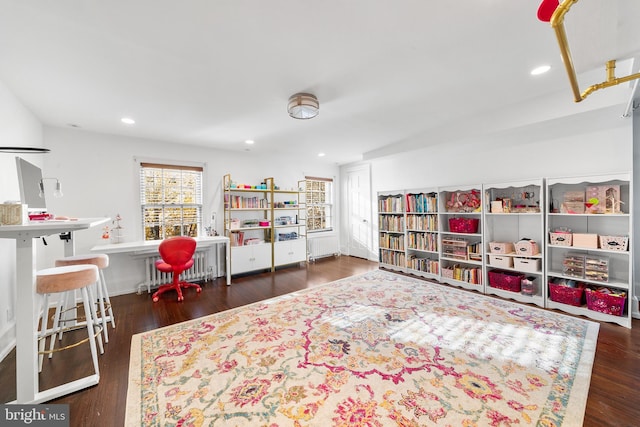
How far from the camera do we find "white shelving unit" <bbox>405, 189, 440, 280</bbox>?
4.17 meters

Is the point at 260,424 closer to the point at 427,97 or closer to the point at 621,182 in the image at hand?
the point at 427,97

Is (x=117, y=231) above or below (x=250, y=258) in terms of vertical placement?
above

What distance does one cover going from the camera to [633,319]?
104 inches

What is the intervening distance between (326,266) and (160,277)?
3008 mm

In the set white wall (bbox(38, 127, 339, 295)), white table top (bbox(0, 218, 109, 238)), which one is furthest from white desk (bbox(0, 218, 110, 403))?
white wall (bbox(38, 127, 339, 295))

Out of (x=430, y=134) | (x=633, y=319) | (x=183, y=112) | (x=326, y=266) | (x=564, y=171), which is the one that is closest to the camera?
(x=633, y=319)

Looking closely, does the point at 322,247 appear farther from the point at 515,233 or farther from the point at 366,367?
the point at 366,367

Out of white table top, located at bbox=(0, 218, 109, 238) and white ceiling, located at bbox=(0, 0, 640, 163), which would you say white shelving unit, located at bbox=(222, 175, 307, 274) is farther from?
white table top, located at bbox=(0, 218, 109, 238)

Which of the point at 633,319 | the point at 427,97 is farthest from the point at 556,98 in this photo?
the point at 633,319

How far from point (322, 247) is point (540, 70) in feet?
15.8

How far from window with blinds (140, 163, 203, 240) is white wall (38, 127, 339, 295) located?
0.38 feet

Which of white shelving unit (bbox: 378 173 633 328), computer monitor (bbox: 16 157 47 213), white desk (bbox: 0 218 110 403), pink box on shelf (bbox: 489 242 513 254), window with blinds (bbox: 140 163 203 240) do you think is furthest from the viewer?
window with blinds (bbox: 140 163 203 240)

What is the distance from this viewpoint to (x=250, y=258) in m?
4.66

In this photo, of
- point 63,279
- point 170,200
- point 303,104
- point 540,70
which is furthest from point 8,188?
point 540,70
